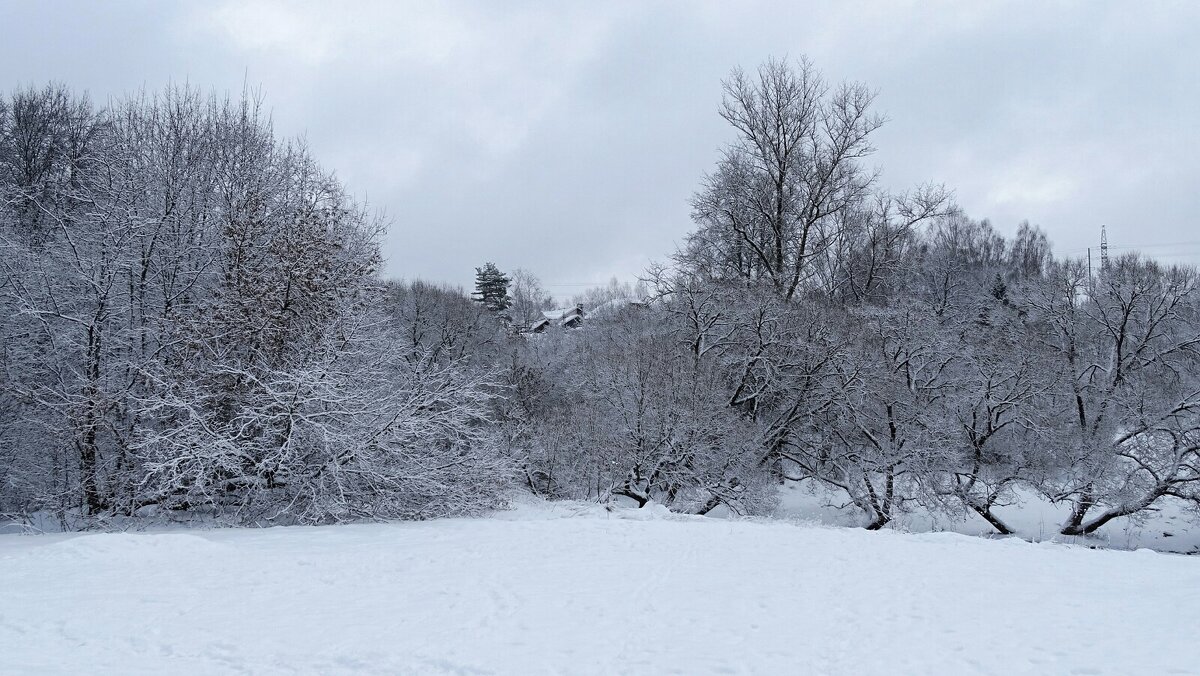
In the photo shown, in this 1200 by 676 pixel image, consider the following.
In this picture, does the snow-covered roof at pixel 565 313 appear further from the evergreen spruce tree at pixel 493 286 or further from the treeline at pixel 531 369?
the treeline at pixel 531 369

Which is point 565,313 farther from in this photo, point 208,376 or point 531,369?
point 208,376

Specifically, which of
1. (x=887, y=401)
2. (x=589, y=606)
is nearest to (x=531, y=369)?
(x=887, y=401)

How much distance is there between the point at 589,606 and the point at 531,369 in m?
22.8

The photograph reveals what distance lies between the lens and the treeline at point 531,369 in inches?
557

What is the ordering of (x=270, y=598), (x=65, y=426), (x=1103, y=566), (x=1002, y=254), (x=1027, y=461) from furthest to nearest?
(x=1002, y=254)
(x=1027, y=461)
(x=65, y=426)
(x=1103, y=566)
(x=270, y=598)

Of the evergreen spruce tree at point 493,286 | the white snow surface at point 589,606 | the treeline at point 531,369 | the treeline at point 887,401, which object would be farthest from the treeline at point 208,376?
the evergreen spruce tree at point 493,286

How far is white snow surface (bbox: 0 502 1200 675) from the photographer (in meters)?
6.23

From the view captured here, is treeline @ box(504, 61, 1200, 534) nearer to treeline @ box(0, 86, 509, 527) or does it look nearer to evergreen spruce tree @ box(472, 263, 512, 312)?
treeline @ box(0, 86, 509, 527)

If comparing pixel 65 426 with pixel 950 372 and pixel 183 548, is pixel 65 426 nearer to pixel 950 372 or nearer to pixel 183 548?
pixel 183 548

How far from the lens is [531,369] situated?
30.5m

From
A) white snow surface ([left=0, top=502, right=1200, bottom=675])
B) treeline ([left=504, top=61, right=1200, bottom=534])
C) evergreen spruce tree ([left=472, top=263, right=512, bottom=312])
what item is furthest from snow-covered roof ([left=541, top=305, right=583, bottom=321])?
white snow surface ([left=0, top=502, right=1200, bottom=675])

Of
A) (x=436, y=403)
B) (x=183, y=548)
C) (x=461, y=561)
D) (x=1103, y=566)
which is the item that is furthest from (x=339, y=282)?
(x=1103, y=566)

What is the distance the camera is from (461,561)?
390 inches

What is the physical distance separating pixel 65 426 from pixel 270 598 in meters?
9.45
